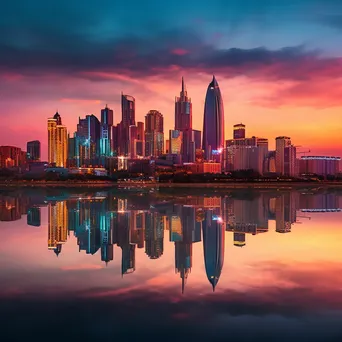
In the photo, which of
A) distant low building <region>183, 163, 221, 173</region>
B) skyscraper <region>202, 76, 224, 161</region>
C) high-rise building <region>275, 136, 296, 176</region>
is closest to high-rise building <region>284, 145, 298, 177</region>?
high-rise building <region>275, 136, 296, 176</region>

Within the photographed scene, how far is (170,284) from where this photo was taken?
8367 mm

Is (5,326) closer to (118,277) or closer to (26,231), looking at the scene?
(118,277)

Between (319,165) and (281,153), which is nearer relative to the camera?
(281,153)

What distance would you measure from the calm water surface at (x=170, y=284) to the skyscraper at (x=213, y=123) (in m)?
173

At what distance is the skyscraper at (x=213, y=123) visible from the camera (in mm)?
185750

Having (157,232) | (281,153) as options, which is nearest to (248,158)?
(281,153)

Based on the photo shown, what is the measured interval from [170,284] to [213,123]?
182 metres

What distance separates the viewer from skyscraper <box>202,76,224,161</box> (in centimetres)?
18575

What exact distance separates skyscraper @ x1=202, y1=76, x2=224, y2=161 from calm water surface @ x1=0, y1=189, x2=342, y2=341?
173 meters

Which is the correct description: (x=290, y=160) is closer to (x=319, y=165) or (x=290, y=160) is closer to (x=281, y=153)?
(x=281, y=153)

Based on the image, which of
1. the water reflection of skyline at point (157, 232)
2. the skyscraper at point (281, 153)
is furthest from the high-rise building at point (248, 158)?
the water reflection of skyline at point (157, 232)

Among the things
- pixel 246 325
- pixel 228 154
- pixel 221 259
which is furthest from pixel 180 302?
pixel 228 154

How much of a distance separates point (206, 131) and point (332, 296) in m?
185

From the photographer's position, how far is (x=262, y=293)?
25.6 ft
